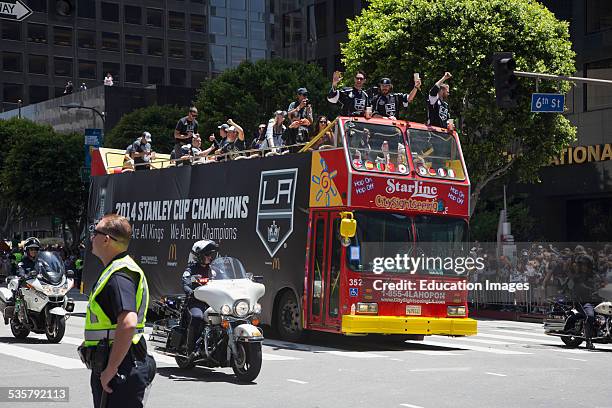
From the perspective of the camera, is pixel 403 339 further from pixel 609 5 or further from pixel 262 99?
pixel 262 99

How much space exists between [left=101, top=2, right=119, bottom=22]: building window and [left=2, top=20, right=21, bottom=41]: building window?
7.83 meters

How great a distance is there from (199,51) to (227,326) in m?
92.3

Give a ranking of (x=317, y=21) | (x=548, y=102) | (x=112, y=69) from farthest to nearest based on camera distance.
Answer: (x=112, y=69)
(x=317, y=21)
(x=548, y=102)

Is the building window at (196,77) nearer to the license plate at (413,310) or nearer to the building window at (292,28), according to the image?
the building window at (292,28)

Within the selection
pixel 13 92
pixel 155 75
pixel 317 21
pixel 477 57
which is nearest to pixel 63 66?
pixel 13 92

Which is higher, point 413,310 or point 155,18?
point 155,18

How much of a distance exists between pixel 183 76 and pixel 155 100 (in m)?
26.7

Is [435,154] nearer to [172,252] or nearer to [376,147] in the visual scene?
[376,147]

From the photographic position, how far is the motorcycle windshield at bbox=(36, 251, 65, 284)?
58.5ft

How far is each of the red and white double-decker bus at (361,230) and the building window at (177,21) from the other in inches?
3304

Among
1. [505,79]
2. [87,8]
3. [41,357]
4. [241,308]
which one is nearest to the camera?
[241,308]

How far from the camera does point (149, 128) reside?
64.9 meters

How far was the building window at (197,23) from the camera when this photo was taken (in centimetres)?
10319

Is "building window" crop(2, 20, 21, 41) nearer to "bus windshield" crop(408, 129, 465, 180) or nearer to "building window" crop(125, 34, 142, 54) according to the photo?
"building window" crop(125, 34, 142, 54)
